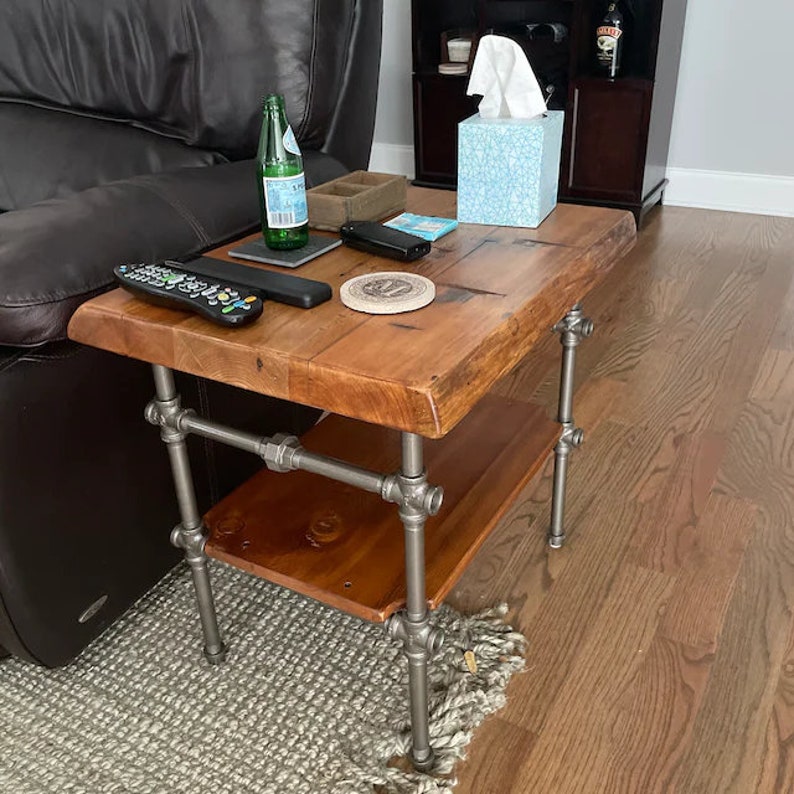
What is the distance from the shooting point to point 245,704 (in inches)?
38.5

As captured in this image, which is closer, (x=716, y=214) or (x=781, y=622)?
(x=781, y=622)

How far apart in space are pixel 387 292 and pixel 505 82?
0.36m

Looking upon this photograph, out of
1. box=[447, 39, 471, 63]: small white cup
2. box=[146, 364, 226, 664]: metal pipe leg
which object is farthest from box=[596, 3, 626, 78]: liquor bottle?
box=[146, 364, 226, 664]: metal pipe leg

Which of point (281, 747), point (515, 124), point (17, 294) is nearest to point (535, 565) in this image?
point (281, 747)

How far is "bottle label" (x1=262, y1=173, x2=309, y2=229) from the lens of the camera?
0.88 meters

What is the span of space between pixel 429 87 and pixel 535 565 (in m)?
1.94

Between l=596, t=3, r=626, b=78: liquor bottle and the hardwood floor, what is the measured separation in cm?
89

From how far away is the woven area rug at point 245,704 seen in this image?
889 millimetres

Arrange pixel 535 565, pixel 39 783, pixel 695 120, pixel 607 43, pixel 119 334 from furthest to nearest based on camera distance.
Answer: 1. pixel 695 120
2. pixel 607 43
3. pixel 535 565
4. pixel 39 783
5. pixel 119 334

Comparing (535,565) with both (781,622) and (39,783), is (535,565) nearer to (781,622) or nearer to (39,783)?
(781,622)

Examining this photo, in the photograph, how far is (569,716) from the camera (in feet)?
3.12

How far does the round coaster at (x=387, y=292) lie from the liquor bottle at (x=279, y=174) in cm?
12

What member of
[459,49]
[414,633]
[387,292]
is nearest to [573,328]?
[387,292]

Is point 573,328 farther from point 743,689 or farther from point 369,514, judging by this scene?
point 743,689
